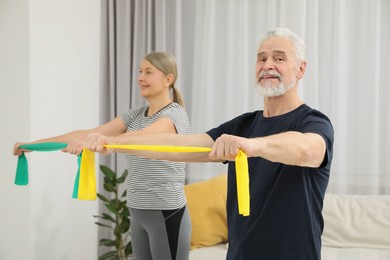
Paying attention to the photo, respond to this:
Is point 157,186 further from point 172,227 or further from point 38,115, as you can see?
point 38,115

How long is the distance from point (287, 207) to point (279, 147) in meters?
0.25

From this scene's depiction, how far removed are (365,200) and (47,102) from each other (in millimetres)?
2303

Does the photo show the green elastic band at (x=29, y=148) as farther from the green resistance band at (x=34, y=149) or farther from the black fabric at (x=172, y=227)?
the black fabric at (x=172, y=227)

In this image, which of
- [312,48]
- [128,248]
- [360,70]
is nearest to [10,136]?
[128,248]

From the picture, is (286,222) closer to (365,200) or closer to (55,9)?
(365,200)

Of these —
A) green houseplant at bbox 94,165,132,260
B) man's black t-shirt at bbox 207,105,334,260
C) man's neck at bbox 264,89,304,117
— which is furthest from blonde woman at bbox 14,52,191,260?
green houseplant at bbox 94,165,132,260

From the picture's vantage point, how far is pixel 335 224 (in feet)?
11.0

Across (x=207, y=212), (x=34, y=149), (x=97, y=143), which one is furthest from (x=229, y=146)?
(x=207, y=212)

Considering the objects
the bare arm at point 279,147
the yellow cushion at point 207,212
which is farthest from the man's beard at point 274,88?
the yellow cushion at point 207,212

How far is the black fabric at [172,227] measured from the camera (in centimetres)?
238

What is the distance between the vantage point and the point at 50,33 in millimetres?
3355

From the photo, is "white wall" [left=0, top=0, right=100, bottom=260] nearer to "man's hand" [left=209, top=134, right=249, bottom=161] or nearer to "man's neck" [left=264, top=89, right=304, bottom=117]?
"man's neck" [left=264, top=89, right=304, bottom=117]

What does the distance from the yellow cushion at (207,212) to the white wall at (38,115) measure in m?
0.93

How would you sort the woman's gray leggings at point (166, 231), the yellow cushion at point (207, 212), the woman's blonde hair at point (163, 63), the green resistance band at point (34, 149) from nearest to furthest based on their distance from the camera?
the green resistance band at point (34, 149), the woman's gray leggings at point (166, 231), the woman's blonde hair at point (163, 63), the yellow cushion at point (207, 212)
